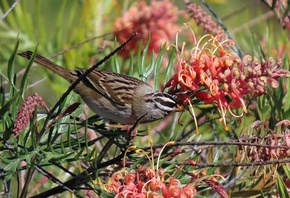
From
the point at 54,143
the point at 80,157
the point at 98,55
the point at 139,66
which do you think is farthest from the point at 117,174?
the point at 98,55

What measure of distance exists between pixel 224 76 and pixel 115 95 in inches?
33.3

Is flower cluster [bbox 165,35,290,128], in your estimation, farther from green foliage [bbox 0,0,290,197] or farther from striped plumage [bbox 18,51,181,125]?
striped plumage [bbox 18,51,181,125]

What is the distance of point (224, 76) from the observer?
5.11 feet

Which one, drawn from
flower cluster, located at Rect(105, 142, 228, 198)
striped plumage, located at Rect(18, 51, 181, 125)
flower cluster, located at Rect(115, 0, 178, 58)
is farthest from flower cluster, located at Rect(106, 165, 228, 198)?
flower cluster, located at Rect(115, 0, 178, 58)

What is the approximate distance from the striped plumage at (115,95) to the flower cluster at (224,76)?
0.35 m

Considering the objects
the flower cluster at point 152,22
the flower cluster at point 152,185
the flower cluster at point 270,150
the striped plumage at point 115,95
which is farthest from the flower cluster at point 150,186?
the flower cluster at point 152,22

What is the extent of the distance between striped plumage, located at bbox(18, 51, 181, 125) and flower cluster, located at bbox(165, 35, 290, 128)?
35 centimetres

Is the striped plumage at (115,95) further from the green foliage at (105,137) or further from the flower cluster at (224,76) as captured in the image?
the flower cluster at (224,76)

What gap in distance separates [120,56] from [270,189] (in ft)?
3.85

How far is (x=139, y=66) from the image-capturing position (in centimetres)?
187

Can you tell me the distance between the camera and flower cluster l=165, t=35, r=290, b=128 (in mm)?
1491

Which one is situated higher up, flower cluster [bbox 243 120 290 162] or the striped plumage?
the striped plumage

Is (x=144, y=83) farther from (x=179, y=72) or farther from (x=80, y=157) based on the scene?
(x=80, y=157)

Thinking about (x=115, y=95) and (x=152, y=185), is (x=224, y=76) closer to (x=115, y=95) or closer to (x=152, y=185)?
A: (x=152, y=185)
